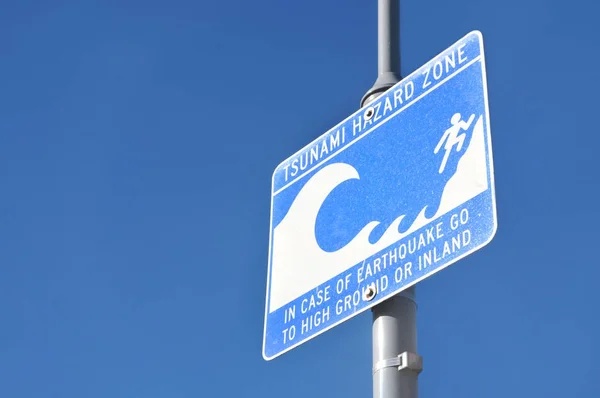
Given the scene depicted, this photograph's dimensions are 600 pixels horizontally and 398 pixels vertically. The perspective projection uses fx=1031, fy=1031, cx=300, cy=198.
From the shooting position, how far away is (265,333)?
380cm

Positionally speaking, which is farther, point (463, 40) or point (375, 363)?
point (463, 40)

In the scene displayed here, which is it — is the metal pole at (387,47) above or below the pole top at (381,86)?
above

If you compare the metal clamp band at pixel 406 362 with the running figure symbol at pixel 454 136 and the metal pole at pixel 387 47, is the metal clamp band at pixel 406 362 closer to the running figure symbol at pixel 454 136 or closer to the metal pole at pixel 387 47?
the running figure symbol at pixel 454 136

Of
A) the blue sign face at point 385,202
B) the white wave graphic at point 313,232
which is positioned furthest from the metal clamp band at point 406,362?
the white wave graphic at point 313,232

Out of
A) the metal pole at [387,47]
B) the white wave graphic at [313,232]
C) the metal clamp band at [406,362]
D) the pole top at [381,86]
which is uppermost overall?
the metal pole at [387,47]

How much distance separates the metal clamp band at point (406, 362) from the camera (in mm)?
3291

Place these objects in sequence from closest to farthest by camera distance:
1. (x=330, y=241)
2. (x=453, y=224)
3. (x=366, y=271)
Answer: (x=453, y=224) < (x=366, y=271) < (x=330, y=241)

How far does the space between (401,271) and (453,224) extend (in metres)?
0.24

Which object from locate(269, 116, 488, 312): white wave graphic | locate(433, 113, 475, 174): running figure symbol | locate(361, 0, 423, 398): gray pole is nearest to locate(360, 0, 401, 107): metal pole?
locate(269, 116, 488, 312): white wave graphic

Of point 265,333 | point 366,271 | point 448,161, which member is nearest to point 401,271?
point 366,271

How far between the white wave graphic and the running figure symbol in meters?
0.06

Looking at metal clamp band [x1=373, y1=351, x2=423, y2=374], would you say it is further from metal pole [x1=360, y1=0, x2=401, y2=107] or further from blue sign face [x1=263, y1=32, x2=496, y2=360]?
metal pole [x1=360, y1=0, x2=401, y2=107]

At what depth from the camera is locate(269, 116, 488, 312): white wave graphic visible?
332 cm

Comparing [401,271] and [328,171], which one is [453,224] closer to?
[401,271]
